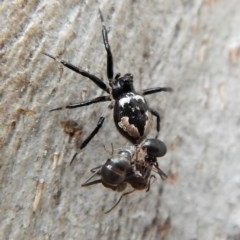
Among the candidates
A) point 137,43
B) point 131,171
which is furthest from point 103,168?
point 137,43

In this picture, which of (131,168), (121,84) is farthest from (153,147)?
(121,84)

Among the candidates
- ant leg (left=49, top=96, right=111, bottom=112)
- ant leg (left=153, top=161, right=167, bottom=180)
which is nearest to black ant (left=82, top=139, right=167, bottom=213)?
ant leg (left=153, top=161, right=167, bottom=180)

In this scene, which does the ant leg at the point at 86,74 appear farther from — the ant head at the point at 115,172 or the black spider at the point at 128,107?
the ant head at the point at 115,172

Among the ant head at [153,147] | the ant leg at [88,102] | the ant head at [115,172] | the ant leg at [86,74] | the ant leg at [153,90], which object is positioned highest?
the ant leg at [153,90]

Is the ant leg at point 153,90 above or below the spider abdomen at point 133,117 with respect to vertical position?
above

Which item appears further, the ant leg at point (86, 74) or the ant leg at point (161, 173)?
the ant leg at point (161, 173)

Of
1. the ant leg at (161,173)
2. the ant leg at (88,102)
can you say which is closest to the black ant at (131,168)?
the ant leg at (161,173)
